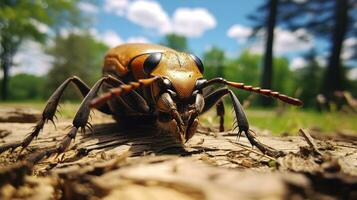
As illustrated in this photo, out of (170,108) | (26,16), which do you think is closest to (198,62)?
(170,108)

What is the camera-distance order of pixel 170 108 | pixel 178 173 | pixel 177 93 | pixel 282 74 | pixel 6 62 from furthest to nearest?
pixel 282 74
pixel 6 62
pixel 177 93
pixel 170 108
pixel 178 173

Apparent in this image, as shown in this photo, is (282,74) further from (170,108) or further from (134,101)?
(170,108)

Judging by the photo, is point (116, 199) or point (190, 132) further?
point (190, 132)

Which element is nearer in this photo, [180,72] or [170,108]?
[170,108]

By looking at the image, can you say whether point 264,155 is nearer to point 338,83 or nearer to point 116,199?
point 116,199

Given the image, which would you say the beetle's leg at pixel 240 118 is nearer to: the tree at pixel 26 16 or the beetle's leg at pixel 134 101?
the beetle's leg at pixel 134 101

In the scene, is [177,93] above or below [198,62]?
below

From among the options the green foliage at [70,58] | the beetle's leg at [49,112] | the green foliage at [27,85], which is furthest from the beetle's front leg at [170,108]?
the green foliage at [27,85]

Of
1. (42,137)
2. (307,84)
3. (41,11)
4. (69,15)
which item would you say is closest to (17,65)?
(69,15)
